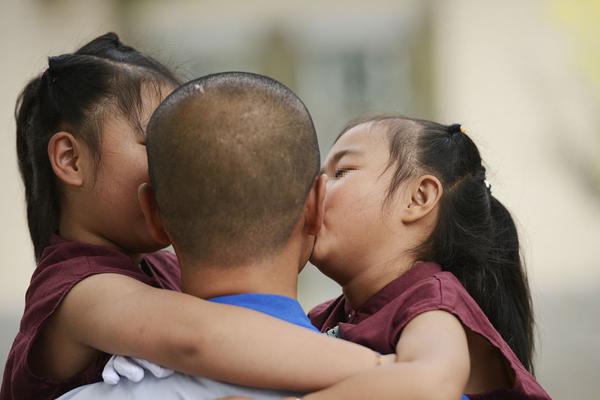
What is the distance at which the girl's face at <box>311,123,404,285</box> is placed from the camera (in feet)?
7.20

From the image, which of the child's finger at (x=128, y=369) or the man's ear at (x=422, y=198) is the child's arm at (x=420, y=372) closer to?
the child's finger at (x=128, y=369)

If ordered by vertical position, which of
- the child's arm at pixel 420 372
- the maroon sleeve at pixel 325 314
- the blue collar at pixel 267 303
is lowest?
the maroon sleeve at pixel 325 314

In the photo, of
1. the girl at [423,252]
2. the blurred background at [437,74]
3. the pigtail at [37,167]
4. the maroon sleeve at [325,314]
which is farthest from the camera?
the blurred background at [437,74]

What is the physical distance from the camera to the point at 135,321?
171 centimetres

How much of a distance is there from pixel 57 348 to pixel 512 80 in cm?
760

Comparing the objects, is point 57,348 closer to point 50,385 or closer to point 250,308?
point 50,385

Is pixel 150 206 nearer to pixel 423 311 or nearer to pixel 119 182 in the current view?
pixel 119 182

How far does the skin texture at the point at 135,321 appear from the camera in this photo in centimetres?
163


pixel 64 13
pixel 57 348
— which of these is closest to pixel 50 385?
pixel 57 348

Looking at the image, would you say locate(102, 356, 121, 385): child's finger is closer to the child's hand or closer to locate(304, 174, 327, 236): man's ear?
the child's hand

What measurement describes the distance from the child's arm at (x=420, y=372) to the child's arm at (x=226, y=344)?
3 centimetres

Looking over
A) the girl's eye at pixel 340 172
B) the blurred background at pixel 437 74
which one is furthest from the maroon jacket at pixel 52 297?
the blurred background at pixel 437 74

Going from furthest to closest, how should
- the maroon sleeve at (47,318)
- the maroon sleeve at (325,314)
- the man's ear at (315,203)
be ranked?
1. the maroon sleeve at (325,314)
2. the maroon sleeve at (47,318)
3. the man's ear at (315,203)

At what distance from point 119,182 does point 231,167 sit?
46cm
